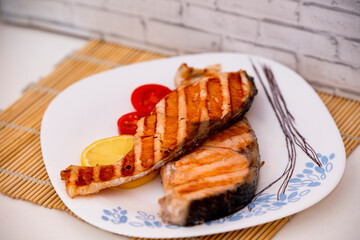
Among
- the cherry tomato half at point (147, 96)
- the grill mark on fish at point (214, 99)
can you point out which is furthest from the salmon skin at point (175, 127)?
the cherry tomato half at point (147, 96)

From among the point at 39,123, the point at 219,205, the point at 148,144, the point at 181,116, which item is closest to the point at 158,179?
the point at 148,144

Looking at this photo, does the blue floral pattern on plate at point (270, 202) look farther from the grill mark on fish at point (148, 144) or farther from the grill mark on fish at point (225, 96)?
the grill mark on fish at point (225, 96)

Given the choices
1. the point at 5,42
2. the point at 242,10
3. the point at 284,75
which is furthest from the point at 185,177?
the point at 5,42

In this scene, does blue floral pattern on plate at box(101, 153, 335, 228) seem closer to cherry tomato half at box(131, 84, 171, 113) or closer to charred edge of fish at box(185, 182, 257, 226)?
charred edge of fish at box(185, 182, 257, 226)

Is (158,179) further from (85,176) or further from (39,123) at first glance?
(39,123)

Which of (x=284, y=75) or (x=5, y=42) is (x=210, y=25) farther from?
(x=5, y=42)

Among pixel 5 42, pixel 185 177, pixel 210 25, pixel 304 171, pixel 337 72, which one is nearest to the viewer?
pixel 185 177
